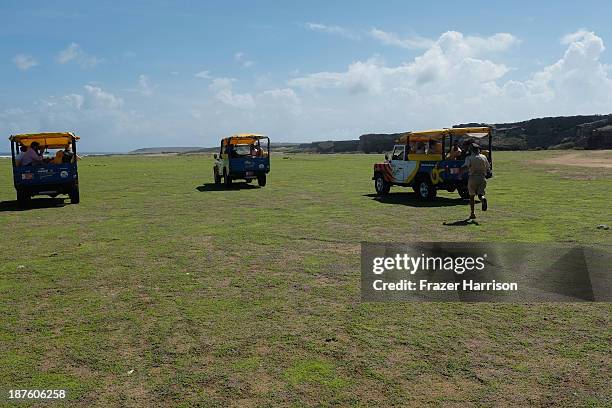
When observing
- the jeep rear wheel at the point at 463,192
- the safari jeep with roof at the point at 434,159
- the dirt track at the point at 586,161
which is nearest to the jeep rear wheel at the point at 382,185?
the safari jeep with roof at the point at 434,159

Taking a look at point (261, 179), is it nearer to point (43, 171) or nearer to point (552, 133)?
point (43, 171)

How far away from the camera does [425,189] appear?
1833 centimetres

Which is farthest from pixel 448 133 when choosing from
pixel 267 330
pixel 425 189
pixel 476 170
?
pixel 267 330

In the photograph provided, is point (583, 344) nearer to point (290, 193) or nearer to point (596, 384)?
point (596, 384)

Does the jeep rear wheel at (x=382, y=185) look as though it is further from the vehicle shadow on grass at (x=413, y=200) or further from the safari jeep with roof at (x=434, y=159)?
the safari jeep with roof at (x=434, y=159)

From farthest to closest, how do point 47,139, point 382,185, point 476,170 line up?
1. point 382,185
2. point 47,139
3. point 476,170

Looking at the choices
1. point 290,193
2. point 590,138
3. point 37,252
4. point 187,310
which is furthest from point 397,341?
point 590,138

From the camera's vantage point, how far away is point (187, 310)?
264 inches

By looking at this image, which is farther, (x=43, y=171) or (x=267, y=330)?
(x=43, y=171)

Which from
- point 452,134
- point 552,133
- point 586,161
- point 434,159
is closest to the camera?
point 452,134

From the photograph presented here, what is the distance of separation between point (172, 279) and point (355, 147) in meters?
133

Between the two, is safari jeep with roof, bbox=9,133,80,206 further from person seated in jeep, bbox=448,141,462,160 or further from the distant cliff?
the distant cliff

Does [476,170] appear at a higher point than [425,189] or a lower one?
higher

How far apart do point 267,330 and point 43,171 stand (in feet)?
49.0
